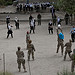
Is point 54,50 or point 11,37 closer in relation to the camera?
point 54,50

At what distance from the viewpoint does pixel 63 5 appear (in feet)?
103

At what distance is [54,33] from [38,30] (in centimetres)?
274

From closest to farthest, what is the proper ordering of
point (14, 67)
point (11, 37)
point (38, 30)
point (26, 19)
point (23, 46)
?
point (14, 67) → point (23, 46) → point (11, 37) → point (38, 30) → point (26, 19)

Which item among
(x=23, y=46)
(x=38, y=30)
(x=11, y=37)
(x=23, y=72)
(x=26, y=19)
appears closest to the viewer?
(x=23, y=72)

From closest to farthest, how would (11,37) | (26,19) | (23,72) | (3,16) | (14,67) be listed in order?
(23,72), (14,67), (11,37), (26,19), (3,16)

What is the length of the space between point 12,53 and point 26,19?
19.8 m

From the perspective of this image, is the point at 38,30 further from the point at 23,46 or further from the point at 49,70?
the point at 49,70

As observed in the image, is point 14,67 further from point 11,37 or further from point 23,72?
point 11,37

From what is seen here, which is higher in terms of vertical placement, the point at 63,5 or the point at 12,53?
the point at 63,5

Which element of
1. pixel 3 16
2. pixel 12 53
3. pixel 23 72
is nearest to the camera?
pixel 23 72

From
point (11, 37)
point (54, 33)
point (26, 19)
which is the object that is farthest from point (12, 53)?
point (26, 19)

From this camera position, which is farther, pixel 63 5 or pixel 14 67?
pixel 63 5

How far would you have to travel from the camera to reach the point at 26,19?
39.5 metres

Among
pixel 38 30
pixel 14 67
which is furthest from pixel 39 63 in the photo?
pixel 38 30
